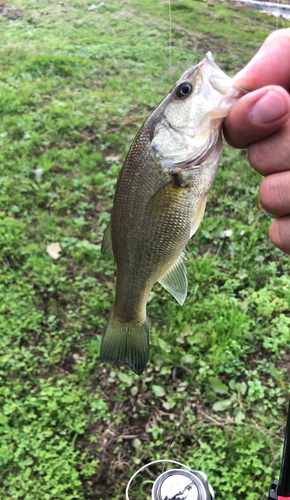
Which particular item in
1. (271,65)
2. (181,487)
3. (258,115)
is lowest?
(181,487)

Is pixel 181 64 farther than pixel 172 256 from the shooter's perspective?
Yes

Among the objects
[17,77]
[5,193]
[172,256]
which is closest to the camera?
[172,256]

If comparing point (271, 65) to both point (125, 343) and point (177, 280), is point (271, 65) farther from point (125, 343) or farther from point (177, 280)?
point (125, 343)

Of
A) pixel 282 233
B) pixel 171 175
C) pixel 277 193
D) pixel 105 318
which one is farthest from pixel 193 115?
pixel 105 318

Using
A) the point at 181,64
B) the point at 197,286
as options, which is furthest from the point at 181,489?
the point at 181,64

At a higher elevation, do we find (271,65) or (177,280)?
(271,65)

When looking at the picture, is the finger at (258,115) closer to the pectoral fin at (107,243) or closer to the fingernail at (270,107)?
the fingernail at (270,107)

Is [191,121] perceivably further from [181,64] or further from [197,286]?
[181,64]
